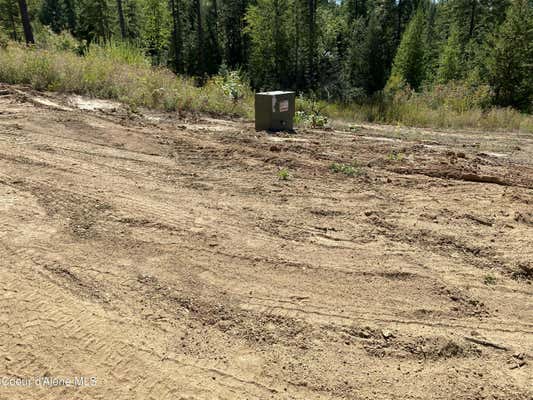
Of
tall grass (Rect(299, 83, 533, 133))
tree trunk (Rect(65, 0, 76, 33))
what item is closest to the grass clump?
tall grass (Rect(299, 83, 533, 133))

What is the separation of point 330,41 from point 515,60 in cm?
1709

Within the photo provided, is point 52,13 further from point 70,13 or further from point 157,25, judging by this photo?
point 157,25

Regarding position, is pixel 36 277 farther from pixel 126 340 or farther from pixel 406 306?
pixel 406 306

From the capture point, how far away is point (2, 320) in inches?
115

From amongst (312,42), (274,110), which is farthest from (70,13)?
(274,110)

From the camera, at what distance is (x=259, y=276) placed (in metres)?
3.62

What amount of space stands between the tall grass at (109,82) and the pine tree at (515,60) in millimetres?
14202

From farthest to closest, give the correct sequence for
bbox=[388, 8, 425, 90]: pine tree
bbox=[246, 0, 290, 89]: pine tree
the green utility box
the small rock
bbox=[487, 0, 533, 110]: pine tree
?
bbox=[388, 8, 425, 90]: pine tree < bbox=[246, 0, 290, 89]: pine tree < bbox=[487, 0, 533, 110]: pine tree < the green utility box < the small rock

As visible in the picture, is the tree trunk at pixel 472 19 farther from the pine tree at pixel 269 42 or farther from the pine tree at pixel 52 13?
the pine tree at pixel 52 13

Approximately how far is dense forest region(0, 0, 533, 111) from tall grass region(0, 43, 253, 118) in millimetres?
5798

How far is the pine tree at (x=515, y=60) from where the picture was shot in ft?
63.1

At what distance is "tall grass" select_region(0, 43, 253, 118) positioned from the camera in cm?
1091

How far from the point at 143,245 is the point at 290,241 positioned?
146cm

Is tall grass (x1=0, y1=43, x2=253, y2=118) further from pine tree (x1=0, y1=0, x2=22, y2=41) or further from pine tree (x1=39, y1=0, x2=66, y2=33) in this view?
pine tree (x1=39, y1=0, x2=66, y2=33)
